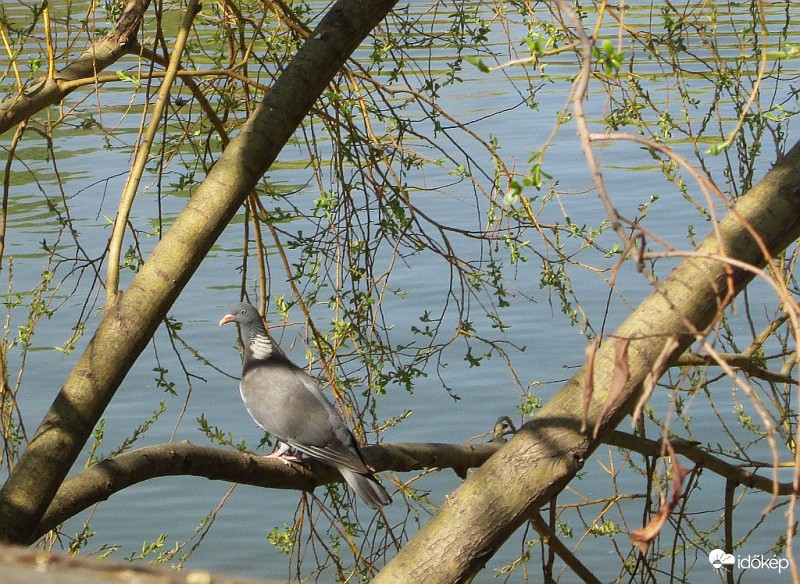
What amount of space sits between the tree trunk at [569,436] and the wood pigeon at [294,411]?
1096 mm

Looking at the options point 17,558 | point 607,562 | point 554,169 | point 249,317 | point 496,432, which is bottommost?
point 607,562

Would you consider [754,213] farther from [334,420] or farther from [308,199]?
[308,199]

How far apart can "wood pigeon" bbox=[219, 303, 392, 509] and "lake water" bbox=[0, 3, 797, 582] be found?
0.39 meters

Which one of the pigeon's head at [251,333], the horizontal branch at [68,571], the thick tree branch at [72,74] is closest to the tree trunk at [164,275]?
the thick tree branch at [72,74]

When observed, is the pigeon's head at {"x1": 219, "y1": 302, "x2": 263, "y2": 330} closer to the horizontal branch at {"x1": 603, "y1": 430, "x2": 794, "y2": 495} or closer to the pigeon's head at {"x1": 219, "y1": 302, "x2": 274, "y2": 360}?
the pigeon's head at {"x1": 219, "y1": 302, "x2": 274, "y2": 360}

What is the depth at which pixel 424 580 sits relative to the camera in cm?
217

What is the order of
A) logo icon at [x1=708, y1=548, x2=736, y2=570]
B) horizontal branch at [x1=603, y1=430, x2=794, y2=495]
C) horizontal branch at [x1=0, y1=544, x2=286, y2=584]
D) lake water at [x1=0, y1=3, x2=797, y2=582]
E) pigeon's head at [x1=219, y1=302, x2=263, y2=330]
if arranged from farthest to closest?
lake water at [x1=0, y1=3, x2=797, y2=582] < pigeon's head at [x1=219, y1=302, x2=263, y2=330] < horizontal branch at [x1=603, y1=430, x2=794, y2=495] < logo icon at [x1=708, y1=548, x2=736, y2=570] < horizontal branch at [x1=0, y1=544, x2=286, y2=584]

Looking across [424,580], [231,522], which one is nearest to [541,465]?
[424,580]

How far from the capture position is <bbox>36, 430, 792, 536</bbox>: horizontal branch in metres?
2.47

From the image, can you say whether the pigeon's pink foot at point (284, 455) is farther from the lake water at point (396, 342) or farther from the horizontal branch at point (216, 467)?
the lake water at point (396, 342)

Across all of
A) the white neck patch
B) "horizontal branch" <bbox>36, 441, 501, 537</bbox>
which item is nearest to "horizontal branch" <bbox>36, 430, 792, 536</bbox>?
"horizontal branch" <bbox>36, 441, 501, 537</bbox>

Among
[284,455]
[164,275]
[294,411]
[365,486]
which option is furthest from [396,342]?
[164,275]

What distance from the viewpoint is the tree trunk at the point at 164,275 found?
7.36ft

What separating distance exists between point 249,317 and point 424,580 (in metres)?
2.22
